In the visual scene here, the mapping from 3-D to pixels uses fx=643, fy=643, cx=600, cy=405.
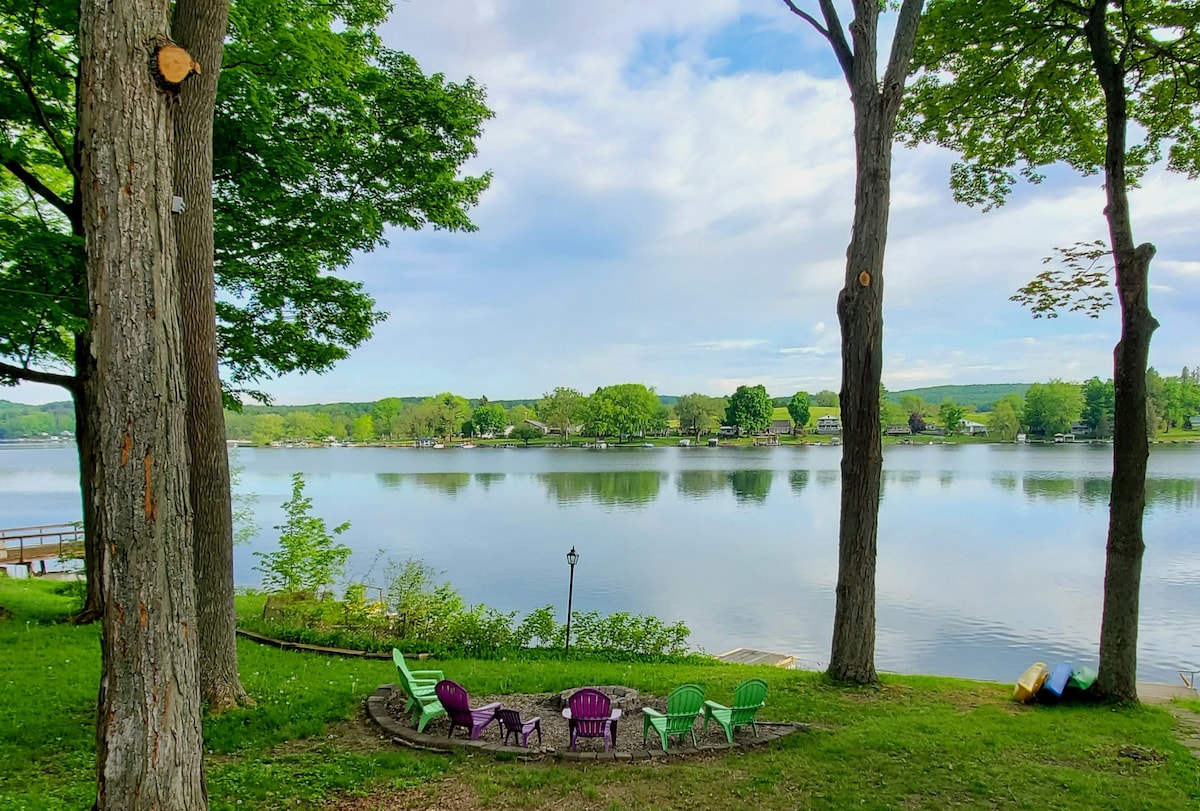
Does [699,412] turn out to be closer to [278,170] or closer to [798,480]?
[798,480]

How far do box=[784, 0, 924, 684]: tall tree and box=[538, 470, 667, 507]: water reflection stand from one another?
28.6m

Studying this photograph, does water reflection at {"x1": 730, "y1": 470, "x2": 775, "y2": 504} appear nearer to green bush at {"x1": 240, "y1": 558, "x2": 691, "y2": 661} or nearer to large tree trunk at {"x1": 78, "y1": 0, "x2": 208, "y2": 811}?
green bush at {"x1": 240, "y1": 558, "x2": 691, "y2": 661}

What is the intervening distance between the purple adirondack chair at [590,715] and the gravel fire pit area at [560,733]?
0.12 meters

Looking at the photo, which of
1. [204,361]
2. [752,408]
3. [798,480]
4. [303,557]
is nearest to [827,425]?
[752,408]

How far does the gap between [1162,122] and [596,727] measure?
10.5m

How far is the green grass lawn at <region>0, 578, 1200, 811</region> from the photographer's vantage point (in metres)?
4.23

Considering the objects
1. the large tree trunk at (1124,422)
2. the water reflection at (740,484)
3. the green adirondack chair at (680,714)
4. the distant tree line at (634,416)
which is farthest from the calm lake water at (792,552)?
the distant tree line at (634,416)

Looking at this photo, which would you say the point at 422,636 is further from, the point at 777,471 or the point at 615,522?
the point at 777,471

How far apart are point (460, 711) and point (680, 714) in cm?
182

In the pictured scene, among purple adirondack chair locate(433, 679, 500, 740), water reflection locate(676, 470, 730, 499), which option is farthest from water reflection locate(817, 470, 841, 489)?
purple adirondack chair locate(433, 679, 500, 740)

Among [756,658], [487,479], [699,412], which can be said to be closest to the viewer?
[756,658]

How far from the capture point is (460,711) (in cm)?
531

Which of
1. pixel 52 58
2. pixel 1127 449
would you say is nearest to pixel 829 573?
pixel 1127 449

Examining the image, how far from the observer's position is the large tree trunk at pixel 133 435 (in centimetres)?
288
